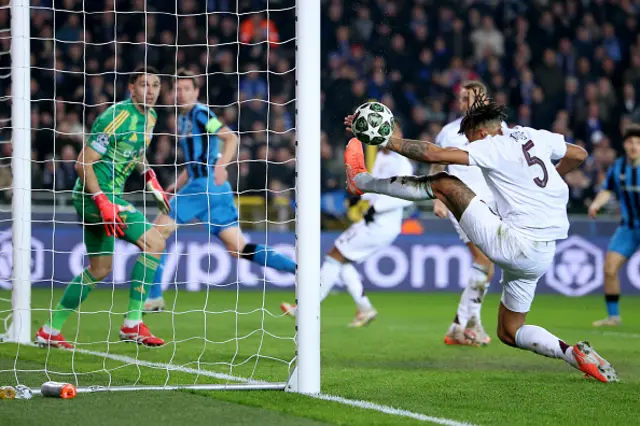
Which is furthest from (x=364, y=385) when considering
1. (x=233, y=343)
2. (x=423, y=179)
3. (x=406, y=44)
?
(x=406, y=44)

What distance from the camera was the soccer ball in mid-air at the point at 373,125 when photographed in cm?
631

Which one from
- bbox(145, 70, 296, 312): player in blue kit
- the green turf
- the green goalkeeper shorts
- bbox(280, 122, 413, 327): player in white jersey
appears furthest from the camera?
bbox(280, 122, 413, 327): player in white jersey

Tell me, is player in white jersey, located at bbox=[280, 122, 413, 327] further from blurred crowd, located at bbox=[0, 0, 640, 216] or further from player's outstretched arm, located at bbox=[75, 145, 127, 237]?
blurred crowd, located at bbox=[0, 0, 640, 216]

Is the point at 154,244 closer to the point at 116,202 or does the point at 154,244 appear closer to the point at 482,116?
the point at 116,202

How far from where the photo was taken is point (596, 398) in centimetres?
615

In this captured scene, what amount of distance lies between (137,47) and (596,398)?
41.2 feet

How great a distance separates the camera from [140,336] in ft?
27.8

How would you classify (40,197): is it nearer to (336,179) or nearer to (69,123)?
(69,123)

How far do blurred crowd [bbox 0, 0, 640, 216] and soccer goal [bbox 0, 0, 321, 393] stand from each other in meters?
0.06

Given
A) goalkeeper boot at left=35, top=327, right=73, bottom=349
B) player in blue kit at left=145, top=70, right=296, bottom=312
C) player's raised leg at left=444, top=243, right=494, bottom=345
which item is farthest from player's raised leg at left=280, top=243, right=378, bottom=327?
goalkeeper boot at left=35, top=327, right=73, bottom=349

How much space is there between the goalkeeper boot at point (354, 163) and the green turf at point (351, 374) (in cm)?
123

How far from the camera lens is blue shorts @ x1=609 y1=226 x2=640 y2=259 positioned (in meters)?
11.6

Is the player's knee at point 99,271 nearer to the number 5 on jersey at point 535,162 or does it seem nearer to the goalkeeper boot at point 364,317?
the goalkeeper boot at point 364,317

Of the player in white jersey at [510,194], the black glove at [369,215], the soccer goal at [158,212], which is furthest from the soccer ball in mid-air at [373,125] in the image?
the black glove at [369,215]
